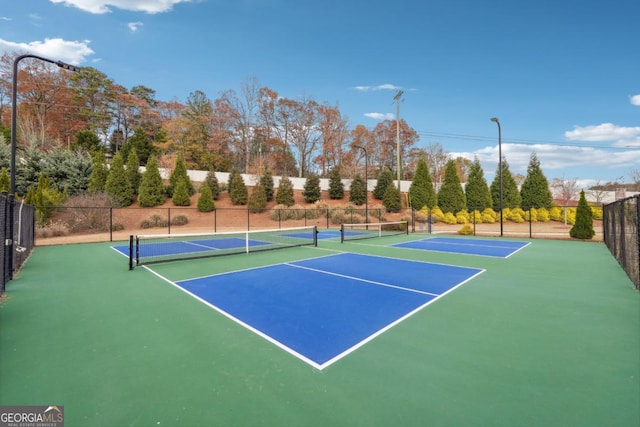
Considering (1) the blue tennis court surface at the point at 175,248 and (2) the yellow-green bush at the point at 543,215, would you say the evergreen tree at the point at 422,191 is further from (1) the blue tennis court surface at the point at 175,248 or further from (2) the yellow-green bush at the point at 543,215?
(1) the blue tennis court surface at the point at 175,248

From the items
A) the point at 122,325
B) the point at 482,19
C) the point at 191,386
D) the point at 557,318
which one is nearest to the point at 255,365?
the point at 191,386

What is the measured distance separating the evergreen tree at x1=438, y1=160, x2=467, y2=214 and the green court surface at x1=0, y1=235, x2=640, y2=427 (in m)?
25.7

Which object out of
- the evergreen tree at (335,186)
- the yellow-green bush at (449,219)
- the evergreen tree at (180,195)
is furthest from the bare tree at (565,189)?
the evergreen tree at (180,195)

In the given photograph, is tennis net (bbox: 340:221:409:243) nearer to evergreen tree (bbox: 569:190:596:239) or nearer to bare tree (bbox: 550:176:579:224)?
evergreen tree (bbox: 569:190:596:239)

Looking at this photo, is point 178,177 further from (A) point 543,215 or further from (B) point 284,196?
(A) point 543,215

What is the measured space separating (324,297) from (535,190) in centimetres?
3300

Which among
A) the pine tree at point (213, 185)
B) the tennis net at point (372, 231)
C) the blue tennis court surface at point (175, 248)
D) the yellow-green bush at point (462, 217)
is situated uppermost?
the pine tree at point (213, 185)

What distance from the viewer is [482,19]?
17375mm

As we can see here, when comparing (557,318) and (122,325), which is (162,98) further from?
(557,318)

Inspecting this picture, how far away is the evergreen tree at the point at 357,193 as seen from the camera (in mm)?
34031

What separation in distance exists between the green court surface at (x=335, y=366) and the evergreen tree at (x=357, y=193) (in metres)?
28.3

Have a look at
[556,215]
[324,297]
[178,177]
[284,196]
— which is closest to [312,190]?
[284,196]

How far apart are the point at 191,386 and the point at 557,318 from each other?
515cm

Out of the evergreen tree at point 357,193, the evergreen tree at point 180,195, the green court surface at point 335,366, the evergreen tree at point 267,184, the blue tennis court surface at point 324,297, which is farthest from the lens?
the evergreen tree at point 357,193
